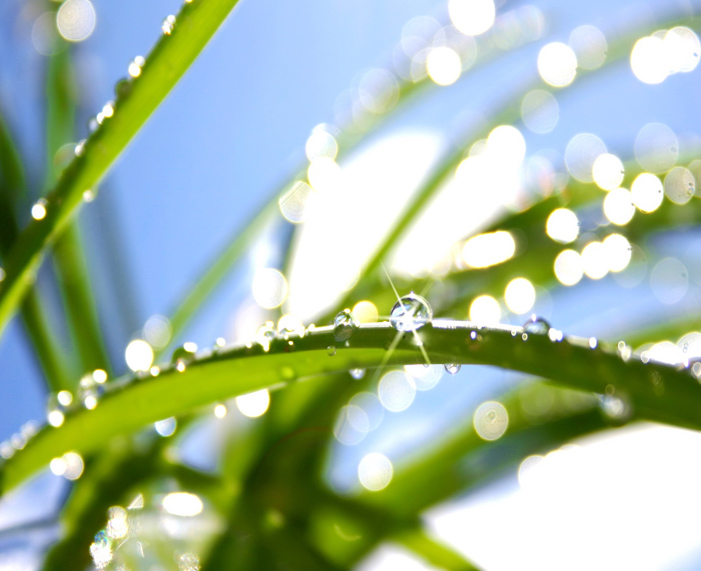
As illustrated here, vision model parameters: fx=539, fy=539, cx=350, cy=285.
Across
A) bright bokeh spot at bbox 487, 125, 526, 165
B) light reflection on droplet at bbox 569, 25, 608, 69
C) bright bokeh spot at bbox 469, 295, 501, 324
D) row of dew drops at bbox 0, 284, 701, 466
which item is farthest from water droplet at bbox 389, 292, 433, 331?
light reflection on droplet at bbox 569, 25, 608, 69

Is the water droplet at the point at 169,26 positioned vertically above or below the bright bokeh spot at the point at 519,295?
below

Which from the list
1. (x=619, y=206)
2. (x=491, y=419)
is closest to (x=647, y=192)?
(x=619, y=206)

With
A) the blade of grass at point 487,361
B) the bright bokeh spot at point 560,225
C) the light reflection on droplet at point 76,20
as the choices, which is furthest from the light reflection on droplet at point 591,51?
the light reflection on droplet at point 76,20

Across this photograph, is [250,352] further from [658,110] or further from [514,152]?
[658,110]

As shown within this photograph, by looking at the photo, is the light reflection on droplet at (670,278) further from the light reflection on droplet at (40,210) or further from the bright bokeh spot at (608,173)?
the light reflection on droplet at (40,210)

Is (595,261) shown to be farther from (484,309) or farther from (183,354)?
(183,354)
